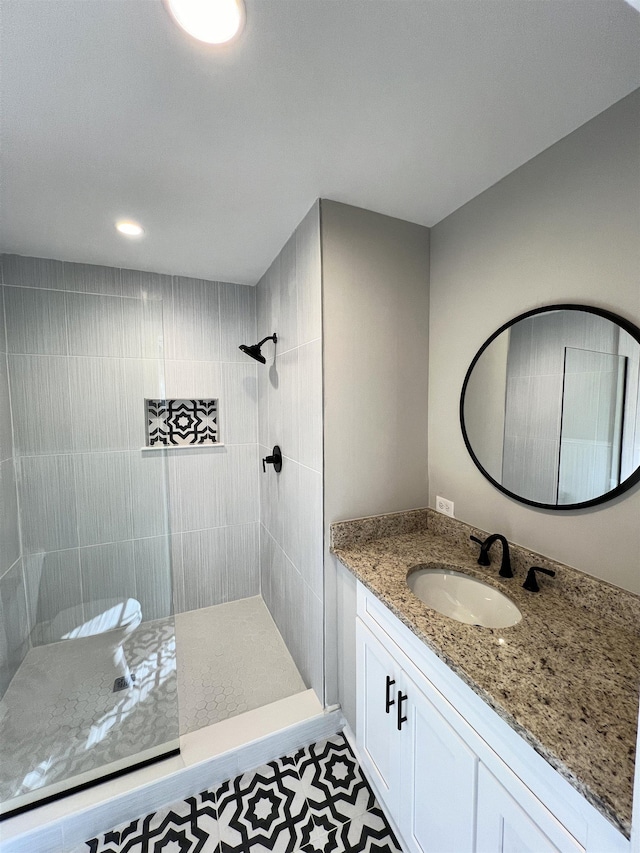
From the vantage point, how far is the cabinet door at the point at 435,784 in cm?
81

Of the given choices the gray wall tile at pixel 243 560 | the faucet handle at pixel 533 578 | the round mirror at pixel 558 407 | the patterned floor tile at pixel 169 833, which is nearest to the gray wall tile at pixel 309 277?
the round mirror at pixel 558 407

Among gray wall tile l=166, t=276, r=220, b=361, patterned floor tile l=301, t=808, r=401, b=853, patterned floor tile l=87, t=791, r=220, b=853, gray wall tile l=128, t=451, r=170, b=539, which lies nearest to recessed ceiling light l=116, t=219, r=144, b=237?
gray wall tile l=166, t=276, r=220, b=361

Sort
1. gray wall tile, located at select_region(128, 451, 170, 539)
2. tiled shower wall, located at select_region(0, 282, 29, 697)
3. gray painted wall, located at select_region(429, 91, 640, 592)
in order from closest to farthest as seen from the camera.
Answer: gray painted wall, located at select_region(429, 91, 640, 592), tiled shower wall, located at select_region(0, 282, 29, 697), gray wall tile, located at select_region(128, 451, 170, 539)

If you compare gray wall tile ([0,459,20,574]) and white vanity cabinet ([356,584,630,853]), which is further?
gray wall tile ([0,459,20,574])

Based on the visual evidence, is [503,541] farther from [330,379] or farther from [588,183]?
[588,183]

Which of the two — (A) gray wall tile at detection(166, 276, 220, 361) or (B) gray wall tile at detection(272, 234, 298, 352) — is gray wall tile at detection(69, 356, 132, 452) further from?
(B) gray wall tile at detection(272, 234, 298, 352)

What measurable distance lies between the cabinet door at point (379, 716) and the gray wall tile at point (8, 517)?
5.34 feet

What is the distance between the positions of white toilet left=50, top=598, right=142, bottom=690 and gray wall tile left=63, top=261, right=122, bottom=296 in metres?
1.76

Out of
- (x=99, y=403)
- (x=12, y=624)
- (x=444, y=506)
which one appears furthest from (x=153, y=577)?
(x=444, y=506)

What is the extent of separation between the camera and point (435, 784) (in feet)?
3.03

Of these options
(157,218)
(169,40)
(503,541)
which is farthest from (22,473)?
(503,541)

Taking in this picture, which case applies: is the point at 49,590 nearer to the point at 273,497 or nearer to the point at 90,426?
the point at 90,426

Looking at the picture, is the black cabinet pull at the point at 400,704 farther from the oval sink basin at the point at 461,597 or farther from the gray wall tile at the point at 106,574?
the gray wall tile at the point at 106,574

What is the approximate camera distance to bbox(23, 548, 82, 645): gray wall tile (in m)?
1.59
